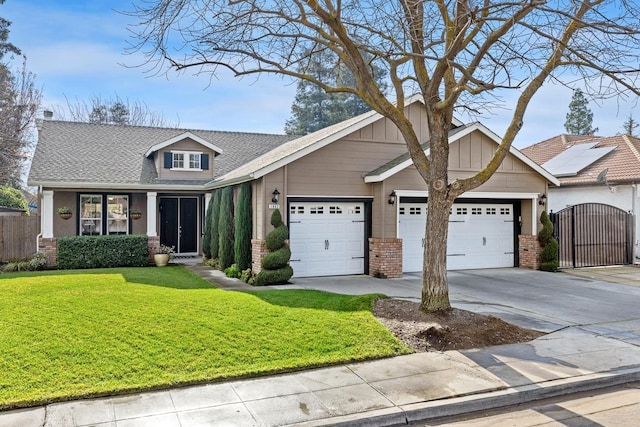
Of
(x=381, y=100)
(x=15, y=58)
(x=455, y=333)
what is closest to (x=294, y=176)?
(x=381, y=100)

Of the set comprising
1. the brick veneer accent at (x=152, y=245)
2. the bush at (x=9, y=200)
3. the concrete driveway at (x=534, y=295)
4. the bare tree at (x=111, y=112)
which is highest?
the bare tree at (x=111, y=112)

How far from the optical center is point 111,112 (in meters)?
35.8

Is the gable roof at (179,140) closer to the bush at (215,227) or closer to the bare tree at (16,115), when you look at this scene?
the bush at (215,227)

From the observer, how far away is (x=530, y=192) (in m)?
15.1

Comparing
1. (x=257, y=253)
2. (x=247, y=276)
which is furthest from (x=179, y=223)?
(x=257, y=253)

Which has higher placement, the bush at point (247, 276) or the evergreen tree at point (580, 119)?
the evergreen tree at point (580, 119)

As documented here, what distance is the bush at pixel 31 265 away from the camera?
1414 cm

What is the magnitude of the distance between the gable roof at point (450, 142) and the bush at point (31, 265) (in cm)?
999

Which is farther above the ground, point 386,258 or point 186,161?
point 186,161

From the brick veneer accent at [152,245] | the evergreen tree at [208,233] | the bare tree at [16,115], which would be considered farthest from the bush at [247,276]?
the bare tree at [16,115]

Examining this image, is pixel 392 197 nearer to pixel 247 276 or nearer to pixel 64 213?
pixel 247 276

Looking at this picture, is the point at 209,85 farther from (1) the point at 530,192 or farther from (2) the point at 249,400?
(1) the point at 530,192

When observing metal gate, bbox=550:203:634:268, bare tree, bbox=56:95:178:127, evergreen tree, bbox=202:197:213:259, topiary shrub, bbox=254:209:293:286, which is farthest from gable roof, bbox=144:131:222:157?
bare tree, bbox=56:95:178:127

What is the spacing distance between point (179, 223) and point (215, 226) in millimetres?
2966
